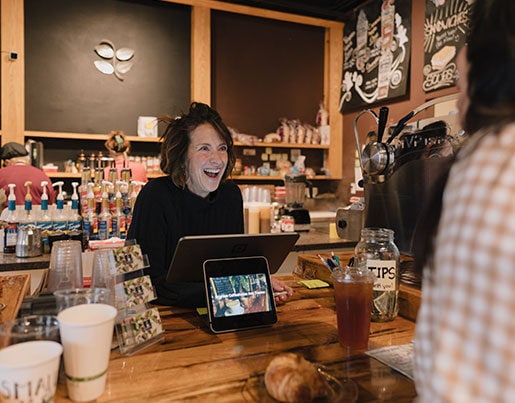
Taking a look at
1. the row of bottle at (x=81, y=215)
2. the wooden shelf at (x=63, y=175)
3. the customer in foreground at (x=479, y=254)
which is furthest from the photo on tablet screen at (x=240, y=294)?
the wooden shelf at (x=63, y=175)

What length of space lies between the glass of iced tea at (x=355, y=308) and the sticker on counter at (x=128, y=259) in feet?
A: 1.66

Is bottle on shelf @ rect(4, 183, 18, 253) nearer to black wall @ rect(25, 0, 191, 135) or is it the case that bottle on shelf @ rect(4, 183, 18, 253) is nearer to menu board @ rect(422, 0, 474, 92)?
black wall @ rect(25, 0, 191, 135)

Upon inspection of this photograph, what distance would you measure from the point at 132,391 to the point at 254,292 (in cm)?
48

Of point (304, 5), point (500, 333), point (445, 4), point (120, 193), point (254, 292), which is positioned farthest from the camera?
point (304, 5)

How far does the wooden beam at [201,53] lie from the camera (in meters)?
4.68

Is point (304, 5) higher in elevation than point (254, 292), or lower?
higher

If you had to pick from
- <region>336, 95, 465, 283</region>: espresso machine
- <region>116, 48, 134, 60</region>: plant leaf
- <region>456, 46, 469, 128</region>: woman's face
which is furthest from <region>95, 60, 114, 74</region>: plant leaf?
<region>456, 46, 469, 128</region>: woman's face

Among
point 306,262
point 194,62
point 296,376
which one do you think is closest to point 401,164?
point 306,262

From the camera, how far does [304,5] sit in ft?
16.8

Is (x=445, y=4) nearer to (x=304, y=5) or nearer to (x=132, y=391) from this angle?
(x=304, y=5)

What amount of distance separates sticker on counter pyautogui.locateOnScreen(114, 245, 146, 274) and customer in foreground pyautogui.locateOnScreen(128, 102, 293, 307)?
577mm

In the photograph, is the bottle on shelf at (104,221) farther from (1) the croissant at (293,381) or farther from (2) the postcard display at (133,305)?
(1) the croissant at (293,381)

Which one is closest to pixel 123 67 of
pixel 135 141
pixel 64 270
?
pixel 135 141

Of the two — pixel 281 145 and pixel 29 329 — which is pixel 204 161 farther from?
pixel 281 145
